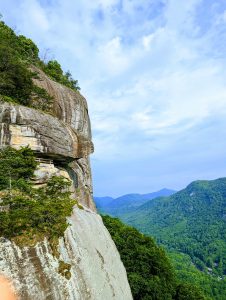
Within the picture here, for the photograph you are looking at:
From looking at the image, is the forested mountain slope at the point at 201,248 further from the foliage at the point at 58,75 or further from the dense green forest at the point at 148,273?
the foliage at the point at 58,75

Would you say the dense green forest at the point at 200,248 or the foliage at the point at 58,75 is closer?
the foliage at the point at 58,75

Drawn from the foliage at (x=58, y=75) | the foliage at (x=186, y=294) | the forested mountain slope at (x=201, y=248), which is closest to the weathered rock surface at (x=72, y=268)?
the foliage at (x=186, y=294)

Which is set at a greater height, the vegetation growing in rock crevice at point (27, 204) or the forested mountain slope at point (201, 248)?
the vegetation growing in rock crevice at point (27, 204)

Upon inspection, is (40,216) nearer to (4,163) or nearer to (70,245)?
(70,245)

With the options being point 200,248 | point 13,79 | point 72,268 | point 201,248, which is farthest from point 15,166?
point 200,248

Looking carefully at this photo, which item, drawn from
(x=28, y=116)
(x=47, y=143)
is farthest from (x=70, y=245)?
(x=28, y=116)

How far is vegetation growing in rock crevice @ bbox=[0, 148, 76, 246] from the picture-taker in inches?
376

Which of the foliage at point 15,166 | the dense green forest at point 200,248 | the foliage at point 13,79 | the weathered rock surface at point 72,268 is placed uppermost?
the foliage at point 13,79

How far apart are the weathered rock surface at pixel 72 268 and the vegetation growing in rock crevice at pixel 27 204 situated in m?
0.44

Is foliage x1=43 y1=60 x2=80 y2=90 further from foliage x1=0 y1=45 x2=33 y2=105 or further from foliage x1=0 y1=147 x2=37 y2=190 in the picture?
foliage x1=0 y1=147 x2=37 y2=190

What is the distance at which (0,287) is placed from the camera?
8375 millimetres

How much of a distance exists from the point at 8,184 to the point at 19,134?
3.44m

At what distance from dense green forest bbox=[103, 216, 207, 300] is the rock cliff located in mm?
5070

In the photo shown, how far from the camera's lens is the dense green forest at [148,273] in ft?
67.4
